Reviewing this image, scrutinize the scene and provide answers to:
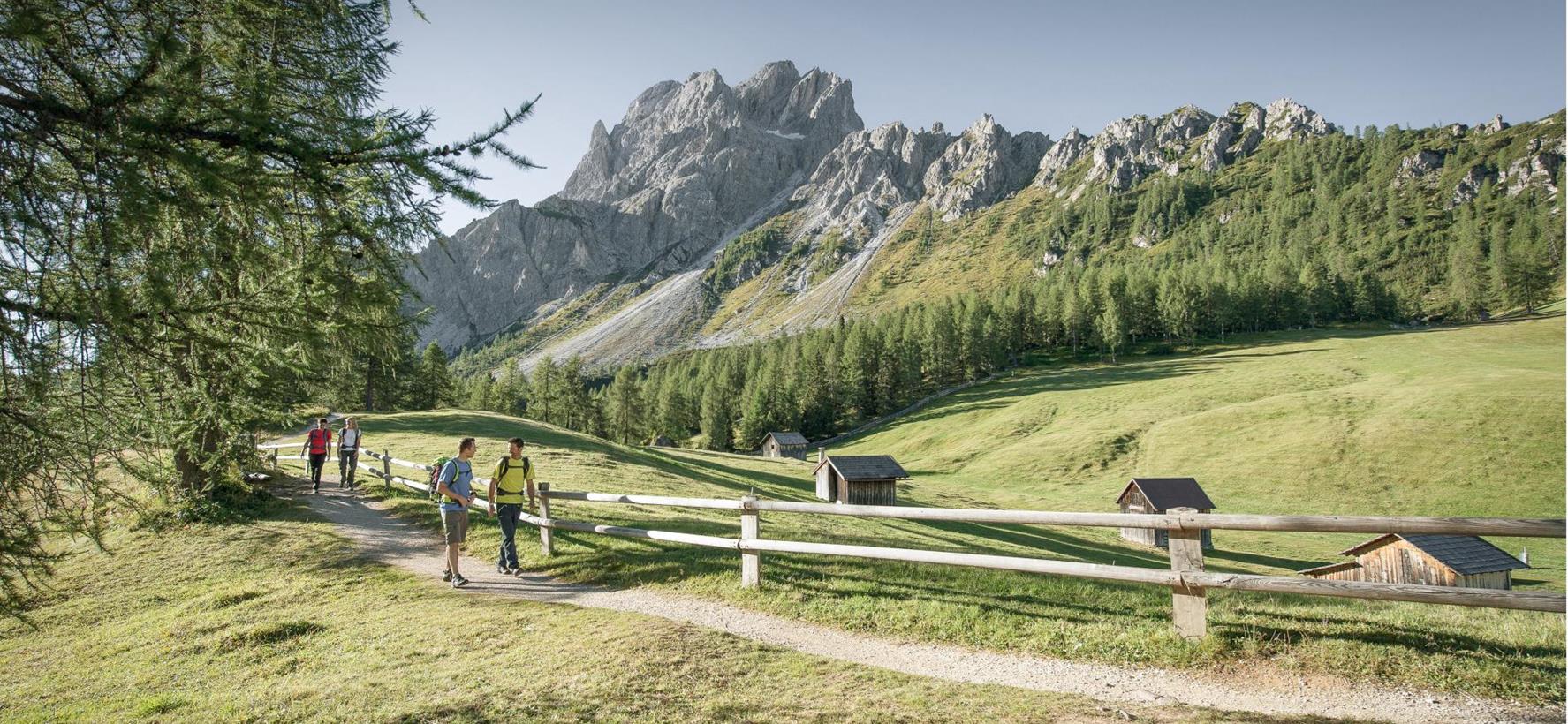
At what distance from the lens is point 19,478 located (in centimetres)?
594

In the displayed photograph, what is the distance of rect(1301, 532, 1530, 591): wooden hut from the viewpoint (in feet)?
86.8

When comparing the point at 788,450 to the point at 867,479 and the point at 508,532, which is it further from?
the point at 508,532

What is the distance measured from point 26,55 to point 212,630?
26.9 ft

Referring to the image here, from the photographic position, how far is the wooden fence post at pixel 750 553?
34.3 ft

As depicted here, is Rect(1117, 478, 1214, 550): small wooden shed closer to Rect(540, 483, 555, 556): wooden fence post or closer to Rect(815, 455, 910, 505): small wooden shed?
Rect(815, 455, 910, 505): small wooden shed

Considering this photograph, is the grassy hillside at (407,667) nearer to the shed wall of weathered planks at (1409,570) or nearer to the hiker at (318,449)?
the hiker at (318,449)

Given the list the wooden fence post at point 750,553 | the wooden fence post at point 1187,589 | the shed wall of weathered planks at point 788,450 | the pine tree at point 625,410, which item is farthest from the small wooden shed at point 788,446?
the wooden fence post at point 1187,589

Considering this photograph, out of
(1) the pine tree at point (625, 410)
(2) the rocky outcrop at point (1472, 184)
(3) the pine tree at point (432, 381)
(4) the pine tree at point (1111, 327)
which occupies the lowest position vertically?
(1) the pine tree at point (625, 410)

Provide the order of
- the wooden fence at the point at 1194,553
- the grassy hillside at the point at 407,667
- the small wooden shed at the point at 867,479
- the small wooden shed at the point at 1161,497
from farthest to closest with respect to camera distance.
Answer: the small wooden shed at the point at 867,479
the small wooden shed at the point at 1161,497
the grassy hillside at the point at 407,667
the wooden fence at the point at 1194,553

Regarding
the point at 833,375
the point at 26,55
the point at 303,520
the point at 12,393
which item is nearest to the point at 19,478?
the point at 12,393

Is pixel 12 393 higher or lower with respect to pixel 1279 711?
higher

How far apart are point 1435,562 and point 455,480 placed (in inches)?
1386

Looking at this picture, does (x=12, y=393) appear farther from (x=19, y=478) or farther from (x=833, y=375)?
(x=833, y=375)

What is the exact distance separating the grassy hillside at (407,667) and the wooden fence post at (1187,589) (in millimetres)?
1605
